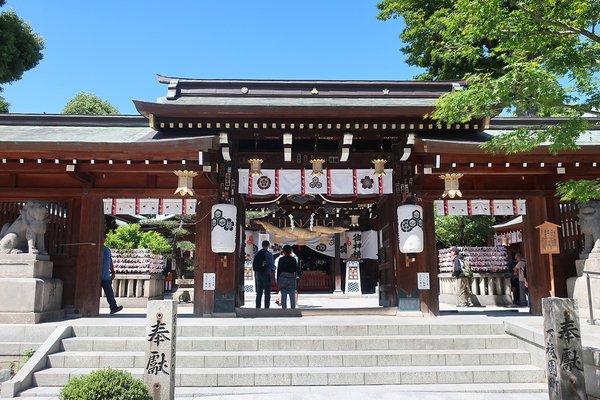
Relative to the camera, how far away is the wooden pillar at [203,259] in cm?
1042

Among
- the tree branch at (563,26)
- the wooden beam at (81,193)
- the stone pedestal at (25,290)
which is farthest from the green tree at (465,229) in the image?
the stone pedestal at (25,290)

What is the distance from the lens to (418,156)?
10.7 meters

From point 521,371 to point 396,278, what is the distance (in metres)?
3.96

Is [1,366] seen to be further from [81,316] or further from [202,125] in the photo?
[202,125]

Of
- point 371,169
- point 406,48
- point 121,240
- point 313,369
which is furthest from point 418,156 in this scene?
point 406,48

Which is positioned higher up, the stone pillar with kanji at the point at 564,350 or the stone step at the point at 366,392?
the stone pillar with kanji at the point at 564,350

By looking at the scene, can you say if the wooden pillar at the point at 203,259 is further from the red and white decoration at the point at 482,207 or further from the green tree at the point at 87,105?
the green tree at the point at 87,105

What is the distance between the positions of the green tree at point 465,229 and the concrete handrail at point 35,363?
15534 mm

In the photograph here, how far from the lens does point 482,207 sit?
37.8 ft

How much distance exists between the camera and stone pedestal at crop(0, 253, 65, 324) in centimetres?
884

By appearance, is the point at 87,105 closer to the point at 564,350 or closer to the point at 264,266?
the point at 264,266

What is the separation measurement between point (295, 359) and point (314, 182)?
4700mm

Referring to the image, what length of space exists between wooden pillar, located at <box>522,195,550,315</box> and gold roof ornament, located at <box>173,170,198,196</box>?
8229mm

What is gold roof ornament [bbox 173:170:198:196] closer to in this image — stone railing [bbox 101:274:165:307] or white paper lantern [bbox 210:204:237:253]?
white paper lantern [bbox 210:204:237:253]
